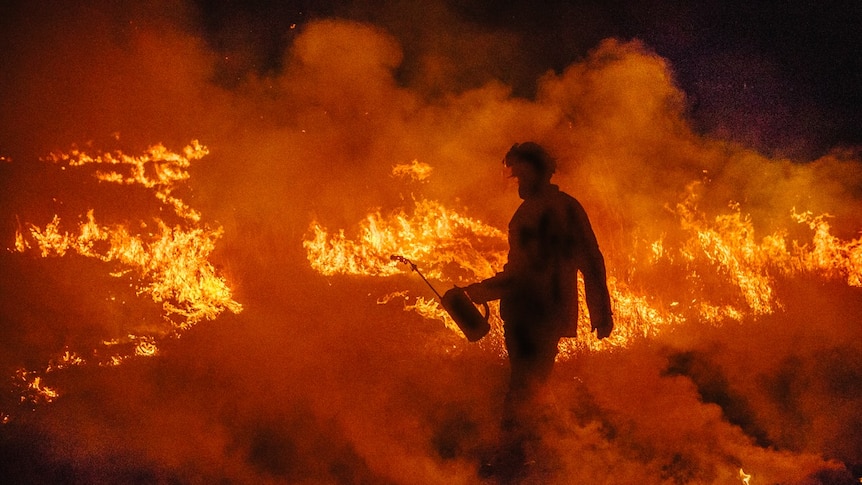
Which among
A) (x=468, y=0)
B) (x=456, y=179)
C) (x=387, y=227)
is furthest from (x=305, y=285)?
(x=468, y=0)

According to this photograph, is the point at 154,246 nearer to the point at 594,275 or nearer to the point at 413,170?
the point at 413,170

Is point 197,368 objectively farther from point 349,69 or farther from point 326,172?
point 349,69

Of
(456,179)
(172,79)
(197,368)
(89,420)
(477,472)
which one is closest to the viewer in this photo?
(477,472)

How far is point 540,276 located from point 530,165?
0.66 metres

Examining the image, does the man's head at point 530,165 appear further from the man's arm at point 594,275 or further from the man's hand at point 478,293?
the man's hand at point 478,293

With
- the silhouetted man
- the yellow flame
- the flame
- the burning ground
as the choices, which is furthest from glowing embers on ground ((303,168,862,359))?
the flame

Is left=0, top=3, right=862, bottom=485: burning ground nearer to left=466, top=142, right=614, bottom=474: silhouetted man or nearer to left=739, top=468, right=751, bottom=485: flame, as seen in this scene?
left=739, top=468, right=751, bottom=485: flame

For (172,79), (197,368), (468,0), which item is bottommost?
(197,368)

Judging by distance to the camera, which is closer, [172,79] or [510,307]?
[510,307]

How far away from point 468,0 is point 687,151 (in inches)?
106

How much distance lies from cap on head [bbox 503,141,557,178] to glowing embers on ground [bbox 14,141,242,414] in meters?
3.01

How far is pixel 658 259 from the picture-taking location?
6133 millimetres

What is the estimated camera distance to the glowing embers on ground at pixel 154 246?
17.5ft

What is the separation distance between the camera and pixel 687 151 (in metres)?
6.51
